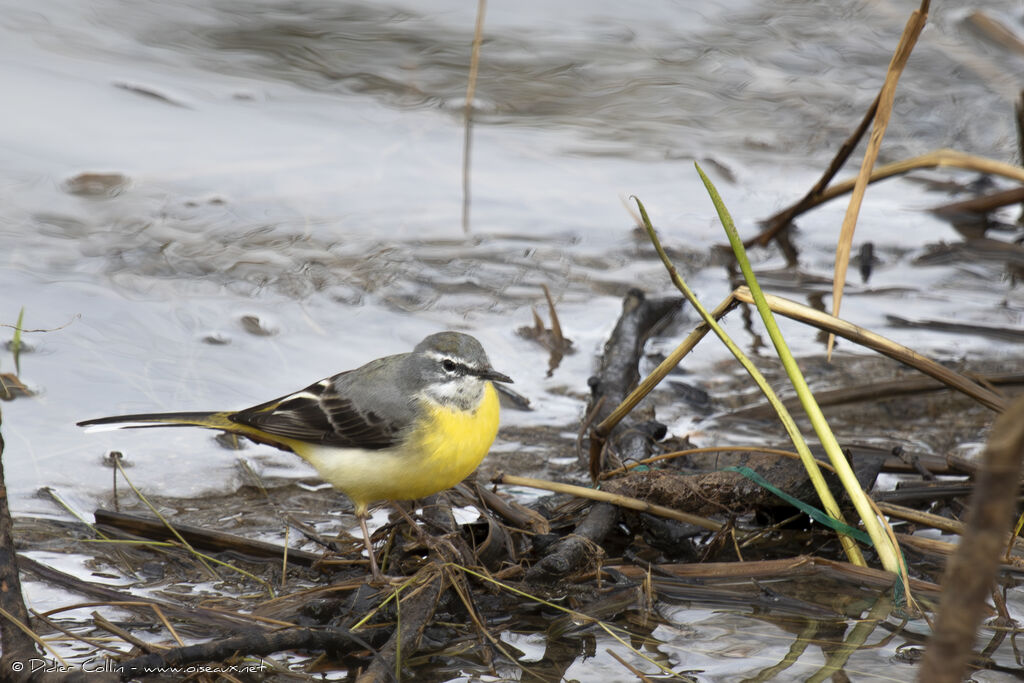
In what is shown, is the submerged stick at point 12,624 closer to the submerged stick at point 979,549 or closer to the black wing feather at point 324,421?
the black wing feather at point 324,421

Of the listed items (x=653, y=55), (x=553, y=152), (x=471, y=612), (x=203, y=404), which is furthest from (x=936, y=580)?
(x=653, y=55)

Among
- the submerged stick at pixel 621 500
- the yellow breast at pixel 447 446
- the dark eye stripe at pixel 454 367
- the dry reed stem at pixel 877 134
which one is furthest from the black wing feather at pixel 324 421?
the dry reed stem at pixel 877 134

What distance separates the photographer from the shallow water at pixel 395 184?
657 centimetres

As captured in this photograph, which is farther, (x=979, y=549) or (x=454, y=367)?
(x=454, y=367)

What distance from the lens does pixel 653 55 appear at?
40.0ft

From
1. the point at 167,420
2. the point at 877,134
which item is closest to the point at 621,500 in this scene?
the point at 167,420

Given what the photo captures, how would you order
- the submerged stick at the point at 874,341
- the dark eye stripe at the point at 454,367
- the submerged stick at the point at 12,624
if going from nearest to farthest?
the submerged stick at the point at 12,624, the submerged stick at the point at 874,341, the dark eye stripe at the point at 454,367

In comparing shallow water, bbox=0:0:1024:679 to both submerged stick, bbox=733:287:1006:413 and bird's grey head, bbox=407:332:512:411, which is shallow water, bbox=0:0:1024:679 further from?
submerged stick, bbox=733:287:1006:413

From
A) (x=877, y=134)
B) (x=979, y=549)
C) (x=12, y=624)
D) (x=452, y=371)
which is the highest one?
(x=877, y=134)

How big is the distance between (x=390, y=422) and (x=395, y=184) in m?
4.67

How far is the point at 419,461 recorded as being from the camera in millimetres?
4715

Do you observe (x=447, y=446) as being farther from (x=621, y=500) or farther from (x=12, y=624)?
(x=12, y=624)

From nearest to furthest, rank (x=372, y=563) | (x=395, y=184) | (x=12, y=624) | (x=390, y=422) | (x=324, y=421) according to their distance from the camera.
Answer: (x=12, y=624) → (x=372, y=563) → (x=390, y=422) → (x=324, y=421) → (x=395, y=184)

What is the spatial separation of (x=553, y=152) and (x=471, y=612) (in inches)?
266
